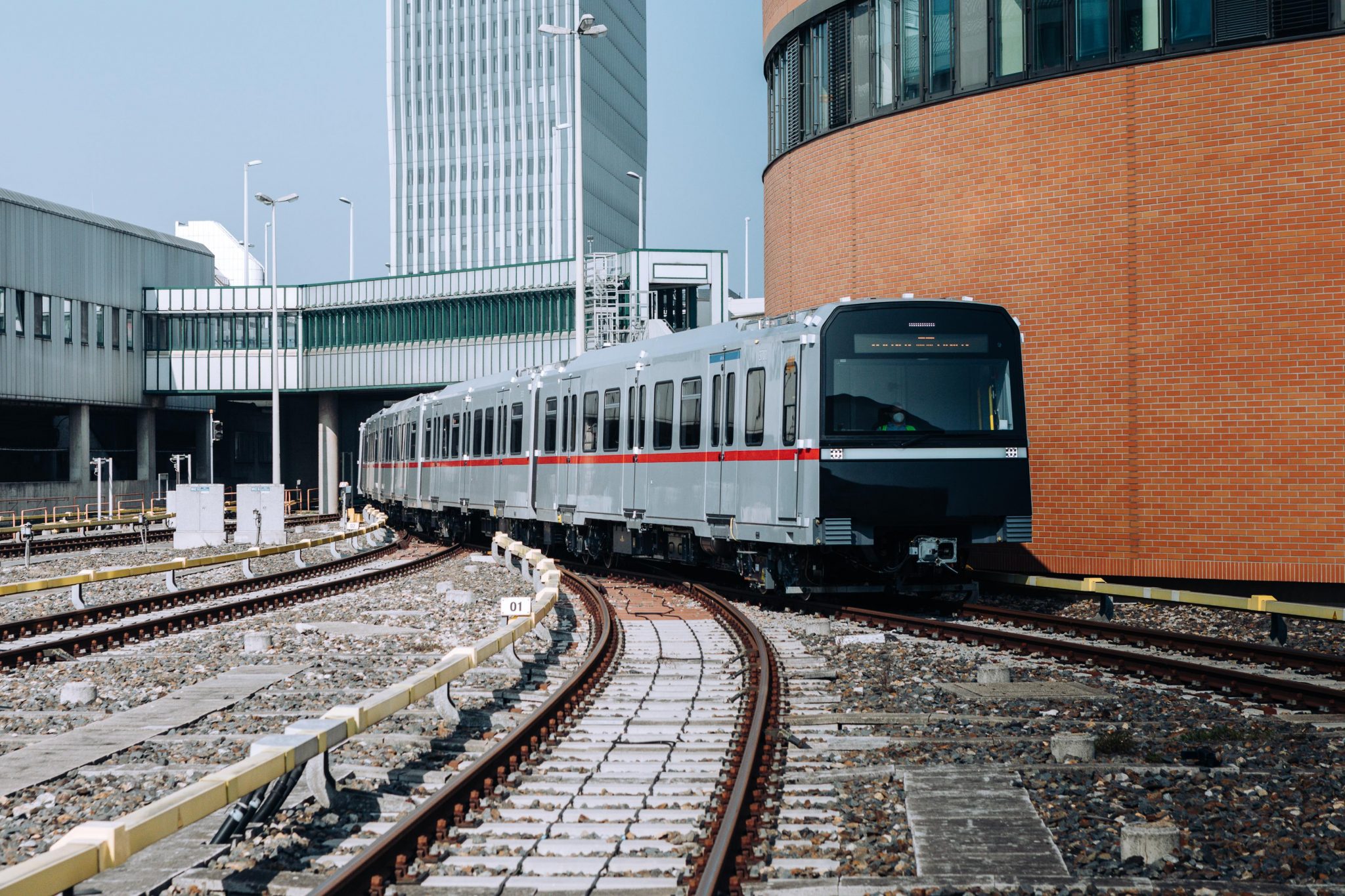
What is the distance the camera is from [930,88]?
68.9 ft

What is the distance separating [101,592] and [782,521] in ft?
37.6

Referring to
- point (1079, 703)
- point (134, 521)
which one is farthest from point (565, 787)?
point (134, 521)

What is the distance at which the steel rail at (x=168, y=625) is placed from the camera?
13516 millimetres

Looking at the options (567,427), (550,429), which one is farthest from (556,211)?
(567,427)

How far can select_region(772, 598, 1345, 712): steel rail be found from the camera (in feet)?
33.3

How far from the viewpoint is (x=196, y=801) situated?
577 cm

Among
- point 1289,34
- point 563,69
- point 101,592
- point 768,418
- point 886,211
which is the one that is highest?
point 563,69

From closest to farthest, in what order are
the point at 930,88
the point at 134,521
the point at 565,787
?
the point at 565,787, the point at 930,88, the point at 134,521

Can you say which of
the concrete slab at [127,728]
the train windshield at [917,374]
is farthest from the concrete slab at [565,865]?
the train windshield at [917,374]

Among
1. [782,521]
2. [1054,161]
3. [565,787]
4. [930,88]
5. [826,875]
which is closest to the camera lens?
[826,875]

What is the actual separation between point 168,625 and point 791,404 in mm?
7344

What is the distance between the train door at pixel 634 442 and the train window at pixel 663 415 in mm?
361

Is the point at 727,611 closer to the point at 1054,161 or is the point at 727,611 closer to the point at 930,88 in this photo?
the point at 1054,161

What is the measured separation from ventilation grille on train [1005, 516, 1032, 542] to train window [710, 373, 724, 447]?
3734 millimetres
